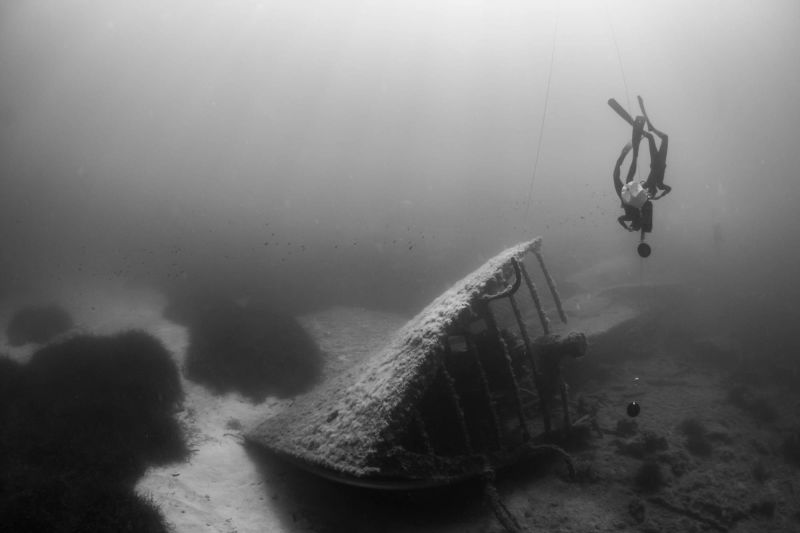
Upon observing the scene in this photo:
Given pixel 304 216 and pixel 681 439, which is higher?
pixel 304 216

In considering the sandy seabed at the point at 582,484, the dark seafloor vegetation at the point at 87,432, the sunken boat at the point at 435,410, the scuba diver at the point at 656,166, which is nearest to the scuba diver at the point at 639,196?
the scuba diver at the point at 656,166

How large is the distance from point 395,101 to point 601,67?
202 feet

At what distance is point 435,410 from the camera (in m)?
6.19

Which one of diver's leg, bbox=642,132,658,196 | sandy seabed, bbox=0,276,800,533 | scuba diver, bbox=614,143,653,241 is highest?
diver's leg, bbox=642,132,658,196

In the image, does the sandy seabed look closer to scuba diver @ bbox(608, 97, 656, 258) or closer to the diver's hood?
scuba diver @ bbox(608, 97, 656, 258)

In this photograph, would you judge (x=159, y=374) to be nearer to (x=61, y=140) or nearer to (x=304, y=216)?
(x=304, y=216)

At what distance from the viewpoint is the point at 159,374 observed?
10.1 m

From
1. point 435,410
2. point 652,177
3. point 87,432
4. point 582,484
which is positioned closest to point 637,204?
point 652,177

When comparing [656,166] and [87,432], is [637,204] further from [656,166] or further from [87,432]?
[87,432]

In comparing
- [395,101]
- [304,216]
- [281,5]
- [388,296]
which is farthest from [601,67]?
[388,296]

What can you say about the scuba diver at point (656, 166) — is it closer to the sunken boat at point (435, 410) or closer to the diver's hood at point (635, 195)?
the diver's hood at point (635, 195)

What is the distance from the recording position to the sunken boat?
165 inches

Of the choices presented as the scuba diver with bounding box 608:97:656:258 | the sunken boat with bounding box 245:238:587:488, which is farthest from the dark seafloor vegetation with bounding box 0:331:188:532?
the scuba diver with bounding box 608:97:656:258

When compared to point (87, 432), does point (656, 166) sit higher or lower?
higher
